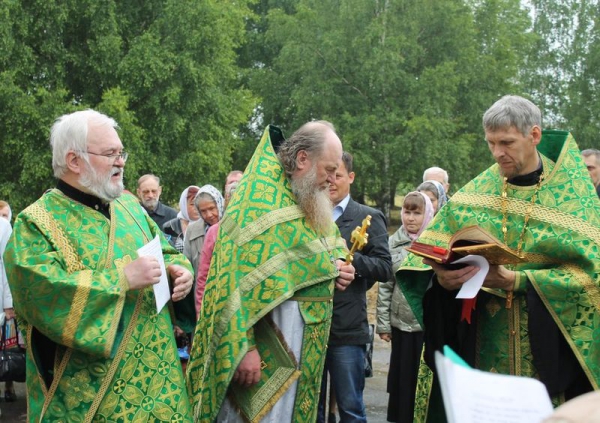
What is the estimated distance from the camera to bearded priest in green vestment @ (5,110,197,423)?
11.9 feet

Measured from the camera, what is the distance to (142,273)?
371 centimetres

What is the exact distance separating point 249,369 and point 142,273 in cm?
88

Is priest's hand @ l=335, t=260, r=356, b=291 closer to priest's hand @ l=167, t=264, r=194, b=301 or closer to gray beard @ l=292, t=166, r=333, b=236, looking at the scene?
gray beard @ l=292, t=166, r=333, b=236

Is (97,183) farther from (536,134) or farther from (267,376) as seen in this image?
(536,134)

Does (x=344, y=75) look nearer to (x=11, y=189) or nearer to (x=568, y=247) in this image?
(x=11, y=189)

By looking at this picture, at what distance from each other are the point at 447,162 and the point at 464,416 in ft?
111

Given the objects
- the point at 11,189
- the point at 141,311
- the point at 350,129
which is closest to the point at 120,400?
the point at 141,311

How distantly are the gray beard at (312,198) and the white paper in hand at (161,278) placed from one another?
0.88 meters

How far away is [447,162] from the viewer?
114 feet

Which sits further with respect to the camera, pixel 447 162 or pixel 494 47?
pixel 494 47

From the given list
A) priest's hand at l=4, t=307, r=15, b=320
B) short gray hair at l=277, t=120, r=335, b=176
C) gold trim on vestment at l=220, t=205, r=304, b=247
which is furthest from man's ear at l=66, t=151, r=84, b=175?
priest's hand at l=4, t=307, r=15, b=320

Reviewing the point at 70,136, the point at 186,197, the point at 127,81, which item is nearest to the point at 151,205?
the point at 186,197

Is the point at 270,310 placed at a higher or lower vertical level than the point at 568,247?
lower

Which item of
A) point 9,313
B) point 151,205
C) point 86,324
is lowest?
point 9,313
